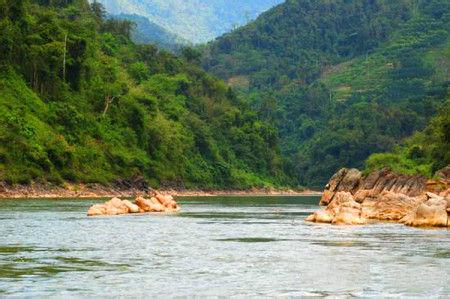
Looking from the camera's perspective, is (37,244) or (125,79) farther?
(125,79)

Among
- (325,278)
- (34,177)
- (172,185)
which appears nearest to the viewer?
(325,278)

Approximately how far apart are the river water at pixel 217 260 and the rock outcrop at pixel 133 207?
10923 millimetres

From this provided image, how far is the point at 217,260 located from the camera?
121 ft

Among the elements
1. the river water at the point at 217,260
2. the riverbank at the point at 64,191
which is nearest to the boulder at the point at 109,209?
the river water at the point at 217,260

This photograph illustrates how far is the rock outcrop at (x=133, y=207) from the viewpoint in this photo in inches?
2808

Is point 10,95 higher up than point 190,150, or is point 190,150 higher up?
point 10,95

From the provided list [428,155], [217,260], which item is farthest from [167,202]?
[428,155]

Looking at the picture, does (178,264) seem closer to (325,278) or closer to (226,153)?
(325,278)

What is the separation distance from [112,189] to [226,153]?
7391 cm

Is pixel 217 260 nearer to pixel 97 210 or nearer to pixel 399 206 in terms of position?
pixel 399 206

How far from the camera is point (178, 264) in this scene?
115ft

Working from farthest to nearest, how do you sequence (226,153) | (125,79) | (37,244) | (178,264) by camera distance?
(226,153) < (125,79) < (37,244) < (178,264)

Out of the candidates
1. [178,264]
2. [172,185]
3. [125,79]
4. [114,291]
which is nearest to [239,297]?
[114,291]

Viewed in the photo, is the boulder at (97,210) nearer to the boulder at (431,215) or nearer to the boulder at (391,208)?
the boulder at (391,208)
